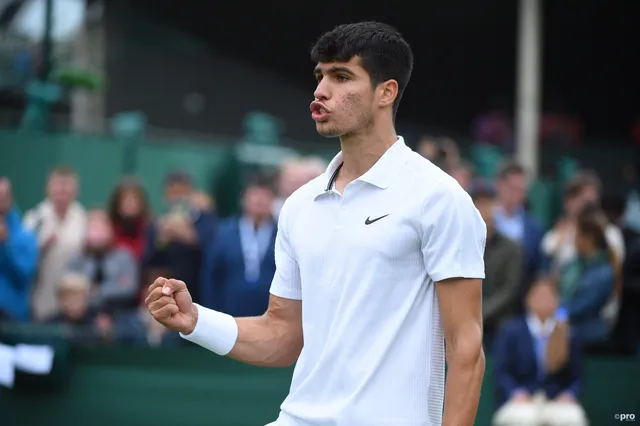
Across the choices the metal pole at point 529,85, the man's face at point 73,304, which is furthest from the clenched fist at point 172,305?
the metal pole at point 529,85

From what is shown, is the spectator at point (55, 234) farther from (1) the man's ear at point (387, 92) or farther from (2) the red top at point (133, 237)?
(1) the man's ear at point (387, 92)

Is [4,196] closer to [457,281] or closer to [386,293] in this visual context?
[386,293]

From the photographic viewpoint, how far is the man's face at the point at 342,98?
3.82 meters

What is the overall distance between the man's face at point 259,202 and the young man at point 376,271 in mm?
4698

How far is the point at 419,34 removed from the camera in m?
25.8

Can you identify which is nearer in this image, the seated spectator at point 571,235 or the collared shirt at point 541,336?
the collared shirt at point 541,336

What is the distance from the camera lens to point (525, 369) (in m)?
7.59

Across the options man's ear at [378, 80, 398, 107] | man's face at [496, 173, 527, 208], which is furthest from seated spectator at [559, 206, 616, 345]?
man's ear at [378, 80, 398, 107]

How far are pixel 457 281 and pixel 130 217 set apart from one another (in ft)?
21.4

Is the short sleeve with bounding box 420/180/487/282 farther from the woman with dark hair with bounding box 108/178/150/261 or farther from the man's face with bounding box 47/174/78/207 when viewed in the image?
the man's face with bounding box 47/174/78/207

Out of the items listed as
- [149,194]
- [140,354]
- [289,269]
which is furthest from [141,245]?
[289,269]

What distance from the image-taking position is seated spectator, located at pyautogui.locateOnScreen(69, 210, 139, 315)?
9.02m

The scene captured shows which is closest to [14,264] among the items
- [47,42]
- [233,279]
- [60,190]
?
[60,190]

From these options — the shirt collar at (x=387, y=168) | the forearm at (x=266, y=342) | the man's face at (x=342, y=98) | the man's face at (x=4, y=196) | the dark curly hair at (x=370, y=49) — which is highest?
the man's face at (x=4, y=196)
